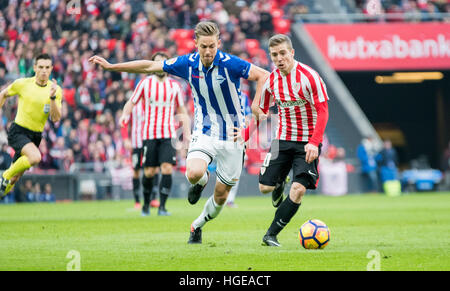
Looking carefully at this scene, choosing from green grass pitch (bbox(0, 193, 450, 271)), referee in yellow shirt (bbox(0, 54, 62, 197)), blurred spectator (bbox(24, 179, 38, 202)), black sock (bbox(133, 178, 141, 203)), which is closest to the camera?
green grass pitch (bbox(0, 193, 450, 271))

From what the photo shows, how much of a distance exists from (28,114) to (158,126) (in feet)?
8.18

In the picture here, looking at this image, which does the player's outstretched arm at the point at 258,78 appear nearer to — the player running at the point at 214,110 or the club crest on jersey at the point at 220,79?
the player running at the point at 214,110

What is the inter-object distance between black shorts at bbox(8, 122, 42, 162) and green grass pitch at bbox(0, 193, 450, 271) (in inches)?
47.3

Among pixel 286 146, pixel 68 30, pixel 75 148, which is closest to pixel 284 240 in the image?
pixel 286 146

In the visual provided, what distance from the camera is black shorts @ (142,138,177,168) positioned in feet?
45.1

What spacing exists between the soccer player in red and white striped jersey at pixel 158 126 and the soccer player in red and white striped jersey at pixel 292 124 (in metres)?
5.04

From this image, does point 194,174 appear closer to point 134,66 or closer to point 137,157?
point 134,66

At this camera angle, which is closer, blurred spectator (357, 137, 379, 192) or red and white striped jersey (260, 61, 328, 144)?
red and white striped jersey (260, 61, 328, 144)

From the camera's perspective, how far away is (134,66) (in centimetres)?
834

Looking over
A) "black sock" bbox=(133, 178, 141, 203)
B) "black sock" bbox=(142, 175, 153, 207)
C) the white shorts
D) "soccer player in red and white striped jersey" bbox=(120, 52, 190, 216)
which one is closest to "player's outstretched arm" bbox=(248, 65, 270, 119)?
the white shorts

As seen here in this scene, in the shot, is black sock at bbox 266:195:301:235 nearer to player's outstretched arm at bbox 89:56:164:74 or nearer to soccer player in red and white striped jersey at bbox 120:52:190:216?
player's outstretched arm at bbox 89:56:164:74

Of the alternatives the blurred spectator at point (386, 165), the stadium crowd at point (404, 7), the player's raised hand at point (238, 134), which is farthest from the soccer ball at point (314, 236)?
the stadium crowd at point (404, 7)

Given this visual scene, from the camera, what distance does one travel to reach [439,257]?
24.5 feet
